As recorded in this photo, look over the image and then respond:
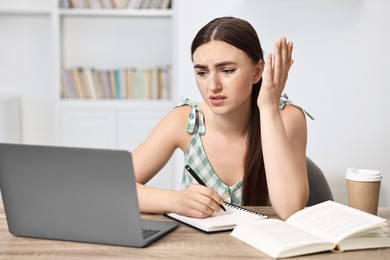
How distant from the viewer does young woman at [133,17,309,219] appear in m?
1.60

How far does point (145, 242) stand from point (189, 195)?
23cm

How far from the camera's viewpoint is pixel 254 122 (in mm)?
1950

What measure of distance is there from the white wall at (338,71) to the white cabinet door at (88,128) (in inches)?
61.9

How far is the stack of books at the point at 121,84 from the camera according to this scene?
4.33 meters

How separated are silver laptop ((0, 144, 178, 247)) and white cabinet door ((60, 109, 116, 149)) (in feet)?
9.67

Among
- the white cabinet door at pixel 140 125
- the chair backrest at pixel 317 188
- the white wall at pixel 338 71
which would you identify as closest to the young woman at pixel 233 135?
the chair backrest at pixel 317 188

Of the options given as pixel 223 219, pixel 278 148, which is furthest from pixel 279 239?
pixel 278 148

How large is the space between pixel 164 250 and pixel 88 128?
314 cm

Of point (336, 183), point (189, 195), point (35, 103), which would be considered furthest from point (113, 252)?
point (35, 103)

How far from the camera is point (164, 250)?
128cm

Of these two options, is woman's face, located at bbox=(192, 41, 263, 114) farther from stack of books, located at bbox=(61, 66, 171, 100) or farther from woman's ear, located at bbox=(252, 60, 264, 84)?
stack of books, located at bbox=(61, 66, 171, 100)

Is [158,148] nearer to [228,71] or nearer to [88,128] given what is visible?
[228,71]

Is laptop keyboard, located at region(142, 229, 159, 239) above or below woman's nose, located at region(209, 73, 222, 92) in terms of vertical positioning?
below

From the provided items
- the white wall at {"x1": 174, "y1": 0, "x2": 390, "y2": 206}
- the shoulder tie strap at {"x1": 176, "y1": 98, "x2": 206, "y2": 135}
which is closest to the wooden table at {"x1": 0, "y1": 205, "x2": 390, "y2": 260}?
the shoulder tie strap at {"x1": 176, "y1": 98, "x2": 206, "y2": 135}
